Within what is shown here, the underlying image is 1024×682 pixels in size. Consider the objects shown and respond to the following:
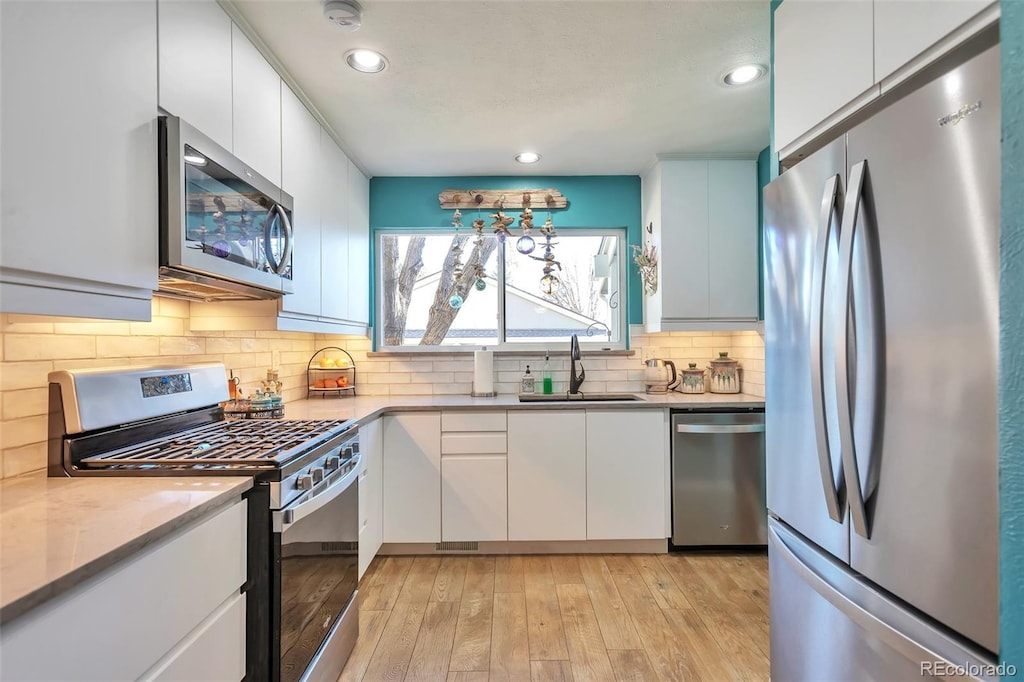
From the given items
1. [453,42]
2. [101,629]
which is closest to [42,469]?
[101,629]

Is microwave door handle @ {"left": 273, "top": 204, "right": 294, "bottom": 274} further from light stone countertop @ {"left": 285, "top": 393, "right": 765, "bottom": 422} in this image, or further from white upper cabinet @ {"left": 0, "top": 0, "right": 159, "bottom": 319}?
light stone countertop @ {"left": 285, "top": 393, "right": 765, "bottom": 422}

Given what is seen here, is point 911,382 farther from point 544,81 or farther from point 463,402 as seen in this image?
point 463,402

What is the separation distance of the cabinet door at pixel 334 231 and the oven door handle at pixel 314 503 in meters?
0.92

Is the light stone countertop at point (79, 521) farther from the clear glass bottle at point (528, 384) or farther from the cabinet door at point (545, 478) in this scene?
the clear glass bottle at point (528, 384)

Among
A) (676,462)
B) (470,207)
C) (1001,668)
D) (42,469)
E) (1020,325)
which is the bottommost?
(676,462)

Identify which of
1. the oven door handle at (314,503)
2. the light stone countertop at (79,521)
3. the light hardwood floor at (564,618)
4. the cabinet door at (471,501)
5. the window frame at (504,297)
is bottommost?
the light hardwood floor at (564,618)

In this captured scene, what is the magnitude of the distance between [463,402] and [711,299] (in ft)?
5.43

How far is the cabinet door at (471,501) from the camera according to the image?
281cm

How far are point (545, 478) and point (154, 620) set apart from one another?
2118 millimetres

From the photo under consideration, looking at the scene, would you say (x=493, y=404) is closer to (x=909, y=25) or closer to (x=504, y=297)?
(x=504, y=297)

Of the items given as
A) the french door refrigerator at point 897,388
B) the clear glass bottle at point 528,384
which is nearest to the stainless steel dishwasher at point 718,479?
the clear glass bottle at point 528,384

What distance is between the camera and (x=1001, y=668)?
0.78 metres

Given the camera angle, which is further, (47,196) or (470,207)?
(470,207)

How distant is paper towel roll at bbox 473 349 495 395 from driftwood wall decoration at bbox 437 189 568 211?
40.1 inches
